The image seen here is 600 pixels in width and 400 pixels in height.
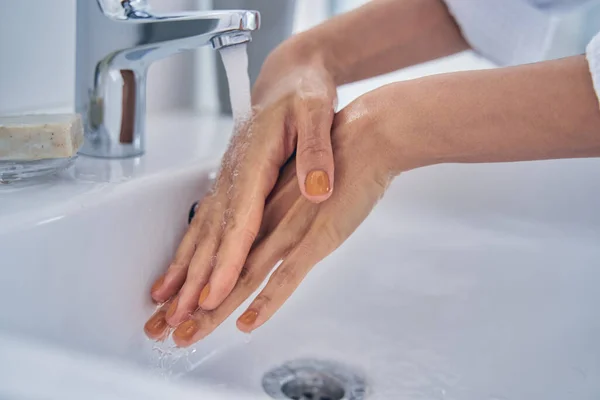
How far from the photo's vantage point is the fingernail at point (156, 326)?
473mm

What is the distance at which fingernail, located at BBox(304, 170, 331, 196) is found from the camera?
44 cm

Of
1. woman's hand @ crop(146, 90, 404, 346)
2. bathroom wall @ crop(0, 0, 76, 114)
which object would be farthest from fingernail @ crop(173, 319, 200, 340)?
bathroom wall @ crop(0, 0, 76, 114)

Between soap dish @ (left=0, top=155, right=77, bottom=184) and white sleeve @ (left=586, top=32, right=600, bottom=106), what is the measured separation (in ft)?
1.11

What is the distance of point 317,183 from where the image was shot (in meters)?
0.45

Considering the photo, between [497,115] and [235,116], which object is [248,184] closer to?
[235,116]

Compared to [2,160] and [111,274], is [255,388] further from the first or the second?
[2,160]

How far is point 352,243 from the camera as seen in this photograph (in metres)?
0.67

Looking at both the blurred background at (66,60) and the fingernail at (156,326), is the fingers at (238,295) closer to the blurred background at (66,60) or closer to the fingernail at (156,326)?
the fingernail at (156,326)

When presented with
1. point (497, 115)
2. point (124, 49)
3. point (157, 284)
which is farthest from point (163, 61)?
point (497, 115)

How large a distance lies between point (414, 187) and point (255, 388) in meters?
0.30

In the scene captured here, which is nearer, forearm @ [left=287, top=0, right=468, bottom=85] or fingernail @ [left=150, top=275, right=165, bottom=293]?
fingernail @ [left=150, top=275, right=165, bottom=293]

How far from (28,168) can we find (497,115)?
1.02 feet

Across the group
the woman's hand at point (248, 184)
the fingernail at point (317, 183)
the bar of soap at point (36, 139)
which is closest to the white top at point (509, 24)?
the woman's hand at point (248, 184)

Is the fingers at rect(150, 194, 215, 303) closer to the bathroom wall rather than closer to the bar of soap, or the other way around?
the bar of soap
